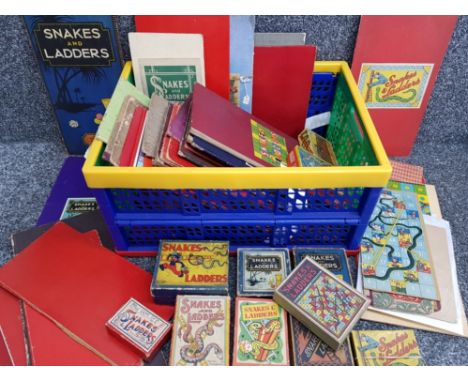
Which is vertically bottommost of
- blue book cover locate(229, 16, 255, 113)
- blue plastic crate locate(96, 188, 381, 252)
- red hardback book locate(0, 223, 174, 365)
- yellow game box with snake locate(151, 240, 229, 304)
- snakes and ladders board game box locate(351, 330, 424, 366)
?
snakes and ladders board game box locate(351, 330, 424, 366)

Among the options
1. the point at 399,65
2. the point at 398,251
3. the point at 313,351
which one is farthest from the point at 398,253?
the point at 399,65

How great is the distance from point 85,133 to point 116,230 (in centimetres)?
26

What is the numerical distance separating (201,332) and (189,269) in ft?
0.29

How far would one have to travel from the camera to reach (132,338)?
0.51m

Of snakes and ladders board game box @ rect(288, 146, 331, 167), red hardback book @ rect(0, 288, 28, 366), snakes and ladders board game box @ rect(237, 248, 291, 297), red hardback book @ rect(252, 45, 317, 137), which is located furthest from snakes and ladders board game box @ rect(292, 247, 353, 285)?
red hardback book @ rect(0, 288, 28, 366)

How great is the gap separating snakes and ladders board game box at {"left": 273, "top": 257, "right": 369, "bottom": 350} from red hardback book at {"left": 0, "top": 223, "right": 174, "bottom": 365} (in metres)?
0.17

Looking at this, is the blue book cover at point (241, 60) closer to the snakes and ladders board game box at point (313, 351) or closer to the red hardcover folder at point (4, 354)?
the snakes and ladders board game box at point (313, 351)

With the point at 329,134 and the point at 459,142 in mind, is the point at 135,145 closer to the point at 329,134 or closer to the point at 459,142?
the point at 329,134

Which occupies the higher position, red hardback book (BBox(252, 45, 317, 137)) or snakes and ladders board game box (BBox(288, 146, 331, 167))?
red hardback book (BBox(252, 45, 317, 137))

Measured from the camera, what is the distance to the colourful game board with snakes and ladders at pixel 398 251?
580 millimetres

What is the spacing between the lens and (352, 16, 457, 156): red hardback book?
2.09 ft

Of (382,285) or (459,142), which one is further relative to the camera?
(459,142)

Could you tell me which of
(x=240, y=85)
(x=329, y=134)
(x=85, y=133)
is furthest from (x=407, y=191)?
(x=85, y=133)

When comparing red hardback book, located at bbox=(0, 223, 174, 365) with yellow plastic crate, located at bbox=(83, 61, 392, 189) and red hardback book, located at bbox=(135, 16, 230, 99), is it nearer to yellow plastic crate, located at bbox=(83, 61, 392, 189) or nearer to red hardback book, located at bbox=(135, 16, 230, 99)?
yellow plastic crate, located at bbox=(83, 61, 392, 189)
